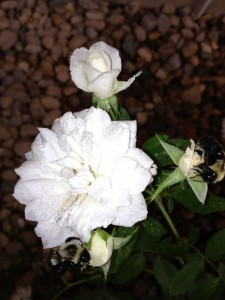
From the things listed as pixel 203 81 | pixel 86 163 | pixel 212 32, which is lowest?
pixel 203 81

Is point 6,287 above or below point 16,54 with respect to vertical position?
below

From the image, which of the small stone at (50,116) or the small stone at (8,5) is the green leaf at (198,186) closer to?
the small stone at (50,116)

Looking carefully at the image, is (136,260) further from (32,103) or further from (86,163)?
(32,103)

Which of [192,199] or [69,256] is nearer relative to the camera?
[69,256]

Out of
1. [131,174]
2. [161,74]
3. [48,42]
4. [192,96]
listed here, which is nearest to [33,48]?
[48,42]

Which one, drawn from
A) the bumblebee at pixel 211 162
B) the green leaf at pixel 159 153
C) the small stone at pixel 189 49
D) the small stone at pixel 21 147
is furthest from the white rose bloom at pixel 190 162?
the small stone at pixel 189 49

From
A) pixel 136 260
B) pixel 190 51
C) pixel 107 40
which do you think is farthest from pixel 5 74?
pixel 136 260

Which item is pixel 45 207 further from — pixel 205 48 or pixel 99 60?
pixel 205 48
